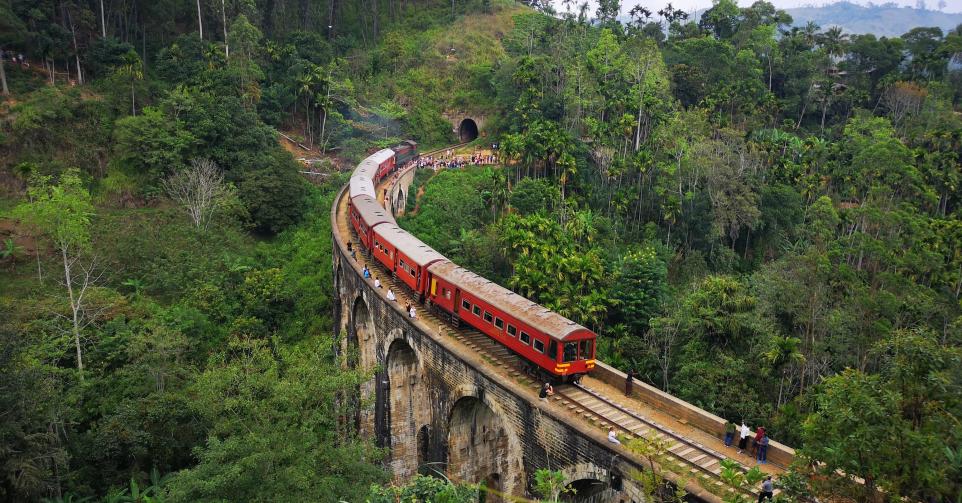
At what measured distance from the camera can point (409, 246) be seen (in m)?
26.5

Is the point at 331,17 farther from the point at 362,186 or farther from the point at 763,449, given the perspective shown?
the point at 763,449

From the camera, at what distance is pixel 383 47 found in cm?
7138

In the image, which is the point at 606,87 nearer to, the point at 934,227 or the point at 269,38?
the point at 934,227

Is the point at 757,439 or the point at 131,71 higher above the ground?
the point at 131,71

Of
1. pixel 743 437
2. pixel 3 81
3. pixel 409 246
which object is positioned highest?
pixel 3 81

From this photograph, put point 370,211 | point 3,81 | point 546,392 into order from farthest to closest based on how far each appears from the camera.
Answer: point 3,81 → point 370,211 → point 546,392

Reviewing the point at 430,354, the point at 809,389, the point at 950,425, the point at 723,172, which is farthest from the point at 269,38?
the point at 950,425

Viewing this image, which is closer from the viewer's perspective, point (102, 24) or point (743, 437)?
point (743, 437)

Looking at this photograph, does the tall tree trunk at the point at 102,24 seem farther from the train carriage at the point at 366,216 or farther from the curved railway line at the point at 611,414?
the curved railway line at the point at 611,414

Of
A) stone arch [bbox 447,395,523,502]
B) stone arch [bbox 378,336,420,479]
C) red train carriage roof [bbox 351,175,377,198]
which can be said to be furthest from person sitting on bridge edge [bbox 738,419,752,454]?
red train carriage roof [bbox 351,175,377,198]

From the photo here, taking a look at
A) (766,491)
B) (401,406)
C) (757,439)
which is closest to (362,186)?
(401,406)

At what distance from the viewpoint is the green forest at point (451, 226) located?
17453 millimetres

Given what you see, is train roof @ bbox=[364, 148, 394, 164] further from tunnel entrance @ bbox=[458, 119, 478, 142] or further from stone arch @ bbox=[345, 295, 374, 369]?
stone arch @ bbox=[345, 295, 374, 369]

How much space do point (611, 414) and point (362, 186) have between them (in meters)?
26.1
